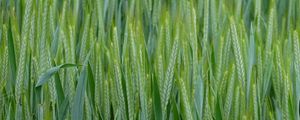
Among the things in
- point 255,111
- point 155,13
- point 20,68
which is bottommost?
point 255,111

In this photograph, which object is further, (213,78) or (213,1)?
(213,1)

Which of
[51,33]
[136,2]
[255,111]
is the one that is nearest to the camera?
[255,111]

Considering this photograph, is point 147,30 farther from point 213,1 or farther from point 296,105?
point 296,105

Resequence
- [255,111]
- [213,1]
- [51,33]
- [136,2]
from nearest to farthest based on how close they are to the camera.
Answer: [255,111] < [51,33] < [213,1] < [136,2]

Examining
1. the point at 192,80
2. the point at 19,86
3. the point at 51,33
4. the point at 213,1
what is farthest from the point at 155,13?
the point at 19,86

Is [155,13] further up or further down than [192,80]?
further up

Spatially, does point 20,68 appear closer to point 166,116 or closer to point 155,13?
point 166,116
